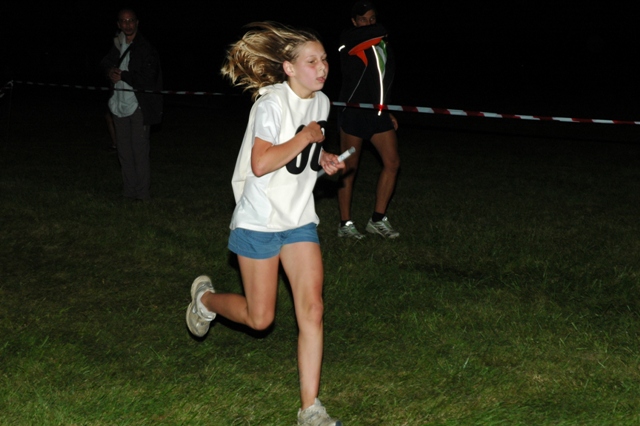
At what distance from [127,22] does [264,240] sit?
18.1 feet

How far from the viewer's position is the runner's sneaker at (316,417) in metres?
3.79

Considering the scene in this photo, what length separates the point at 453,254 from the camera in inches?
285

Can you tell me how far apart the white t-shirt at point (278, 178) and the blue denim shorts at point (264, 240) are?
38 mm

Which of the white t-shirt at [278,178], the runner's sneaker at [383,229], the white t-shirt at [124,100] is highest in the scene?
the white t-shirt at [278,178]

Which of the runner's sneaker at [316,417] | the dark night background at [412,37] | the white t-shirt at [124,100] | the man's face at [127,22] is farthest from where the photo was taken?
the dark night background at [412,37]

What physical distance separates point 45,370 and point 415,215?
16.2 feet

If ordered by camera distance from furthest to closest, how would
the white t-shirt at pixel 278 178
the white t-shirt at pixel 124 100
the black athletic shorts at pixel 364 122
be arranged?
1. the white t-shirt at pixel 124 100
2. the black athletic shorts at pixel 364 122
3. the white t-shirt at pixel 278 178

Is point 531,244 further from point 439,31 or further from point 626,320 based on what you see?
point 439,31

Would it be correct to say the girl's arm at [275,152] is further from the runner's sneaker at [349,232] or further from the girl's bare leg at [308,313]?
the runner's sneaker at [349,232]

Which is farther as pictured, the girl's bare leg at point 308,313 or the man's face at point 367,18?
the man's face at point 367,18

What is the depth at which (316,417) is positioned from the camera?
3828 mm

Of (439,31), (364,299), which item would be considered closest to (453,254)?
(364,299)

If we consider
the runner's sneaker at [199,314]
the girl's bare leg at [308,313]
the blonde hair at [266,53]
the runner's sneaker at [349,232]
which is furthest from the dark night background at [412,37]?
the girl's bare leg at [308,313]

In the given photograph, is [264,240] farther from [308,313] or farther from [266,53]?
[266,53]
